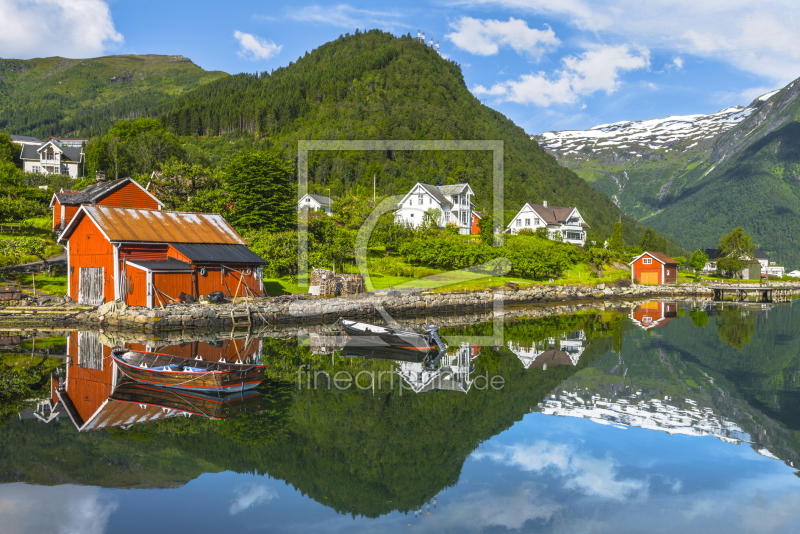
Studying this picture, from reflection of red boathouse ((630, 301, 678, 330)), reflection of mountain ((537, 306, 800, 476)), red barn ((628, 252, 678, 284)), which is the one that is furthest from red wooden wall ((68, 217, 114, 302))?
red barn ((628, 252, 678, 284))

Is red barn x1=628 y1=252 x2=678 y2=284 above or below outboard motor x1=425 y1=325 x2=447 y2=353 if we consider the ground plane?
above

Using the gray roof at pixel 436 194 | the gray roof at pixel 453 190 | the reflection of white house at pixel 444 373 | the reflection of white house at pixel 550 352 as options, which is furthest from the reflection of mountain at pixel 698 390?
the gray roof at pixel 453 190

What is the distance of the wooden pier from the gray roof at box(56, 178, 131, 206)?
6715cm

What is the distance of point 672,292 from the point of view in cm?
6762

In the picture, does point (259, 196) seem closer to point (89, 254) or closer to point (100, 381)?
point (89, 254)

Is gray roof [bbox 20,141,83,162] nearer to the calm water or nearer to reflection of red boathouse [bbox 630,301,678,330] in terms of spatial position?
the calm water

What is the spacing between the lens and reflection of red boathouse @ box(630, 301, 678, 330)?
122 feet

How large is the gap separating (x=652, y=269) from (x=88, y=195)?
226 ft

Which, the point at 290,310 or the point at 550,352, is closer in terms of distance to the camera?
the point at 550,352

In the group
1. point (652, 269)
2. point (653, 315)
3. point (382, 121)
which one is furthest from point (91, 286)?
point (382, 121)

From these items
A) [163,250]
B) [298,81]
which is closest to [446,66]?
[298,81]

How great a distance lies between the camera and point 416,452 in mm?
11602

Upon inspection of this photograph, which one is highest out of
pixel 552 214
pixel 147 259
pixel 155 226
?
pixel 552 214

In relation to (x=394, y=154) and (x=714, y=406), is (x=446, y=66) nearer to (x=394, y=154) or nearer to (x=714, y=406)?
(x=394, y=154)
